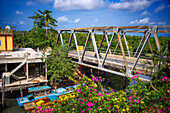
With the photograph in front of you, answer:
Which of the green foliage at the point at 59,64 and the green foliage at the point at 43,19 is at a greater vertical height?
the green foliage at the point at 43,19

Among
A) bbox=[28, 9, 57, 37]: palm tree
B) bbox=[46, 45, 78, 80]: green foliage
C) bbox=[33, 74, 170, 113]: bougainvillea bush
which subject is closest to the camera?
bbox=[33, 74, 170, 113]: bougainvillea bush

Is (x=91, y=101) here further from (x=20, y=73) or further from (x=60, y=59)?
(x=20, y=73)

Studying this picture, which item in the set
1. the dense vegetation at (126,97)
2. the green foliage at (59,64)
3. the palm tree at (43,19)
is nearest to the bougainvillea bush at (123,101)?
the dense vegetation at (126,97)

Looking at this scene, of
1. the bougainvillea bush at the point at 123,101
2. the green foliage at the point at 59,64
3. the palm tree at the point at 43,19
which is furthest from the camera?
the palm tree at the point at 43,19

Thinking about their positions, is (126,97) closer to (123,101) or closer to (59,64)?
(123,101)

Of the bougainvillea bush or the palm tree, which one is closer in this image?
the bougainvillea bush

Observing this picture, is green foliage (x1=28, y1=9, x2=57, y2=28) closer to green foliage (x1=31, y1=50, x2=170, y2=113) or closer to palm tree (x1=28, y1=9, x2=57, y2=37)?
Result: palm tree (x1=28, y1=9, x2=57, y2=37)

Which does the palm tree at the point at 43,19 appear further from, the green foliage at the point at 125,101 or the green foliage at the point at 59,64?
the green foliage at the point at 125,101

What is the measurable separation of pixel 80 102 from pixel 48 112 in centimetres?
201

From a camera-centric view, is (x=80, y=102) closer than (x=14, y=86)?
Yes

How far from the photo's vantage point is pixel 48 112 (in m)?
6.88

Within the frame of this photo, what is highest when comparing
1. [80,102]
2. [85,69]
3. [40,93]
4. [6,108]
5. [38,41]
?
[38,41]

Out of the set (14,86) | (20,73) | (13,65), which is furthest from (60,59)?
(13,65)

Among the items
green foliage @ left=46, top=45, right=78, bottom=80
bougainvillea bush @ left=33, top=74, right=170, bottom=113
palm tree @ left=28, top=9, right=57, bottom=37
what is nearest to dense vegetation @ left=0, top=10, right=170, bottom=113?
bougainvillea bush @ left=33, top=74, right=170, bottom=113
